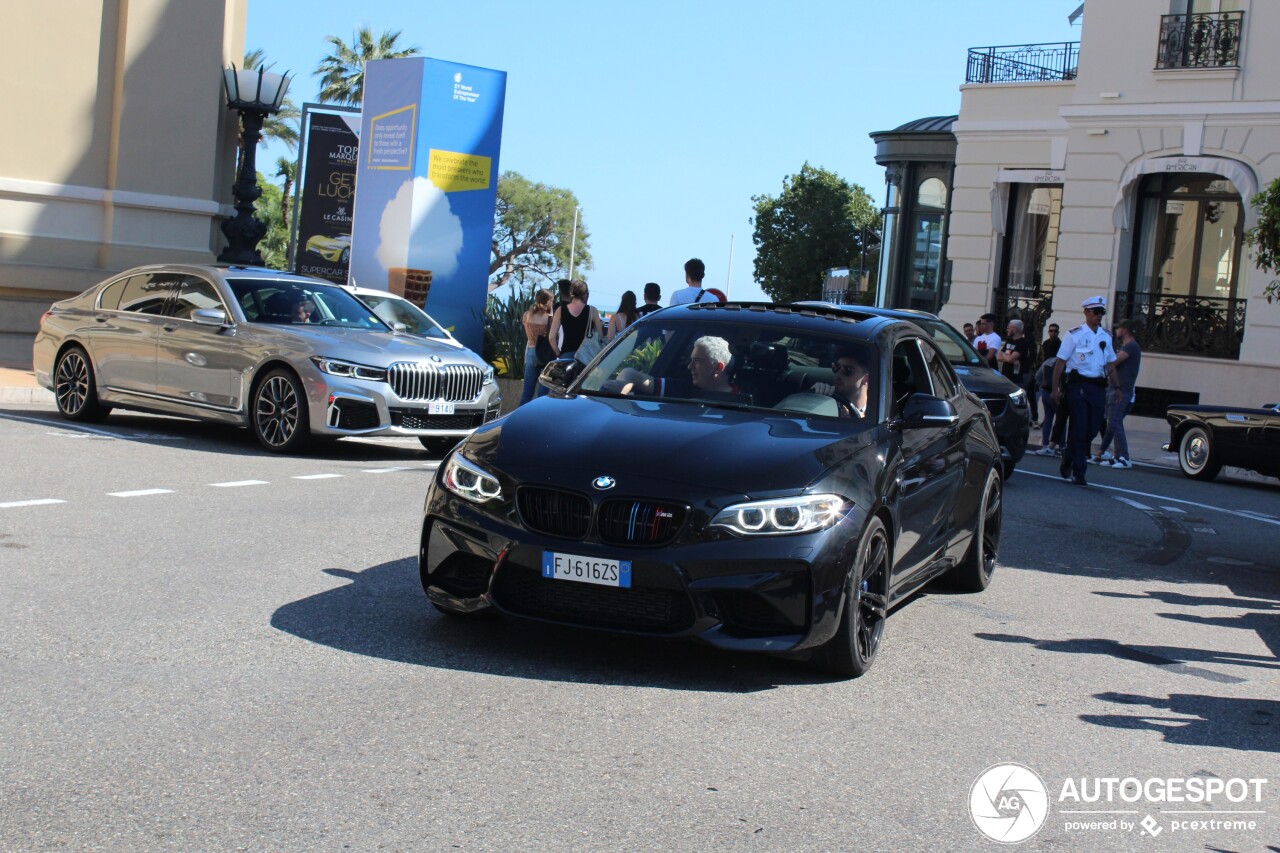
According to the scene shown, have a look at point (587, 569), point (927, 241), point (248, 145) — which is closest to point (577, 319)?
point (248, 145)

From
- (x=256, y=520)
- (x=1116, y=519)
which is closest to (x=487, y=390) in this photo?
(x=256, y=520)

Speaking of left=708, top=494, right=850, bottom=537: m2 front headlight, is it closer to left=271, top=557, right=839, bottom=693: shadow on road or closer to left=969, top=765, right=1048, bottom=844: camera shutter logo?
left=271, top=557, right=839, bottom=693: shadow on road

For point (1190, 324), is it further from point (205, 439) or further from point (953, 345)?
point (205, 439)

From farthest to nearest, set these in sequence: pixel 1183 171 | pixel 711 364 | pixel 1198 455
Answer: pixel 1183 171 < pixel 1198 455 < pixel 711 364

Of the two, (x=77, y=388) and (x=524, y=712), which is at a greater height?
(x=77, y=388)

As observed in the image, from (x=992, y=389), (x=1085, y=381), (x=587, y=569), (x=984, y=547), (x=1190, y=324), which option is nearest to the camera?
(x=587, y=569)

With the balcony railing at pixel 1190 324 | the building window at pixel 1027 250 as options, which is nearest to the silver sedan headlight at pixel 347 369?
the balcony railing at pixel 1190 324

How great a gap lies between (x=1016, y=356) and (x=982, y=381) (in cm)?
627

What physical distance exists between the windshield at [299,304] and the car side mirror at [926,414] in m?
7.89

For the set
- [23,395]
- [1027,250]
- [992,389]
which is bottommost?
[23,395]

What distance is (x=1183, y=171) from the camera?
2691 cm

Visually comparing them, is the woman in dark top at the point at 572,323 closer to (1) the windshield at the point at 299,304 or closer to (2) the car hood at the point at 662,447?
(1) the windshield at the point at 299,304

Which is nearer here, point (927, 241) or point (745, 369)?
point (745, 369)

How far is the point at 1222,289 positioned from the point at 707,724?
2462cm
